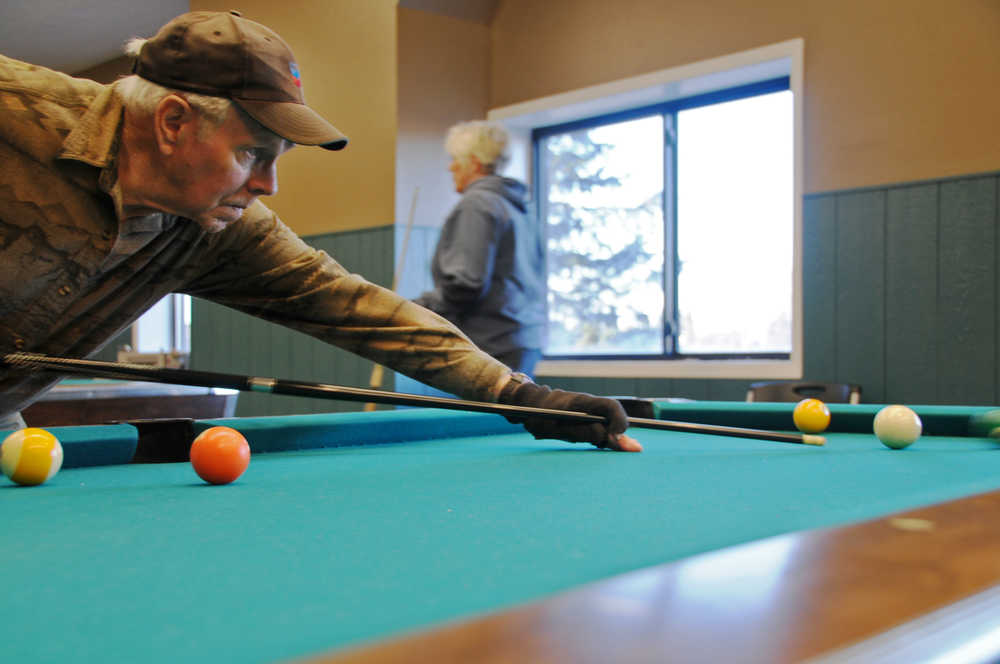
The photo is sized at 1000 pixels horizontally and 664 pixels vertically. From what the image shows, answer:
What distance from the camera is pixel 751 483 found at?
1326 mm

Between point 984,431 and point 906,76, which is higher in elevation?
point 906,76

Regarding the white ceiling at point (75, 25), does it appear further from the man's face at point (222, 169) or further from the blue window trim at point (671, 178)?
the man's face at point (222, 169)

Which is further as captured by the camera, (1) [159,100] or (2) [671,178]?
(2) [671,178]

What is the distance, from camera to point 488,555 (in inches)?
32.7

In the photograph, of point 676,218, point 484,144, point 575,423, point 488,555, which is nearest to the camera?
point 488,555

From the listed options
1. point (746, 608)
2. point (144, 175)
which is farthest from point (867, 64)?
point (746, 608)

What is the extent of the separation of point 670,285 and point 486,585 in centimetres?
446

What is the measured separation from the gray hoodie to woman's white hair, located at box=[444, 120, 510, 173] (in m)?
0.09

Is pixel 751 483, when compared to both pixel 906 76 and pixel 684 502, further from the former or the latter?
pixel 906 76

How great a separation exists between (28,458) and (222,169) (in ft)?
1.86

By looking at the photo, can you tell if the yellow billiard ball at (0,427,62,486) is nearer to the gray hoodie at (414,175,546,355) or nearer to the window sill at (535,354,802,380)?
the gray hoodie at (414,175,546,355)

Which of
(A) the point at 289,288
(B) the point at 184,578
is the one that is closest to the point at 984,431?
(A) the point at 289,288

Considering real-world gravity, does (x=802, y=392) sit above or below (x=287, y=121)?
below

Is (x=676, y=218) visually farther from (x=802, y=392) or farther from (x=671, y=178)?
(x=802, y=392)
